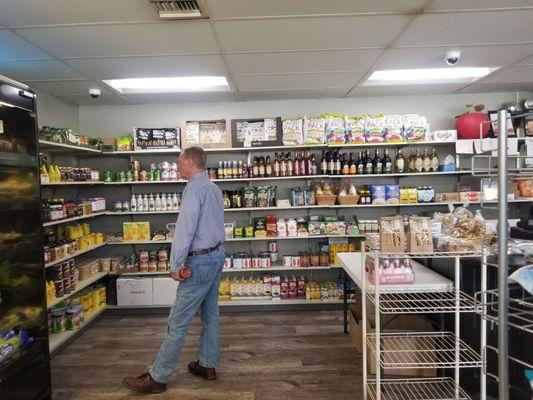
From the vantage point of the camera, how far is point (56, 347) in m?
3.67

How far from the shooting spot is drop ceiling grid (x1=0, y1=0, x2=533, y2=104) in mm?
2484

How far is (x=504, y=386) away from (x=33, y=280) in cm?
301

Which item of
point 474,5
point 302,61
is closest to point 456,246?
point 474,5

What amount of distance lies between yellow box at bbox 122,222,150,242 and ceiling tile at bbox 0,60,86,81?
195cm

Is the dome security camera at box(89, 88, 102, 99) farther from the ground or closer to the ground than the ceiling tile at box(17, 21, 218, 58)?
closer to the ground

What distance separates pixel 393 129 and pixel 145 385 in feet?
13.1

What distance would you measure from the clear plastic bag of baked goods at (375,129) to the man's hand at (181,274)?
119 inches

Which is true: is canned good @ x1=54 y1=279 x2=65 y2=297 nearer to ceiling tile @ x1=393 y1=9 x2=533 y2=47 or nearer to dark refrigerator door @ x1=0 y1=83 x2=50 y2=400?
dark refrigerator door @ x1=0 y1=83 x2=50 y2=400

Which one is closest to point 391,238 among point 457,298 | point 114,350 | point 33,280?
point 457,298

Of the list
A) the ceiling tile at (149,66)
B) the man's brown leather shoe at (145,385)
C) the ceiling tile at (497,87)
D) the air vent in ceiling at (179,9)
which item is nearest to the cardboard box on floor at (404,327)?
the man's brown leather shoe at (145,385)

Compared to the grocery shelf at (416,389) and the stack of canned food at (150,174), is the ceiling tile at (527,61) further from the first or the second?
the stack of canned food at (150,174)

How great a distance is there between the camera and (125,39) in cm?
288

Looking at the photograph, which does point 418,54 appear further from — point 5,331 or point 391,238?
point 5,331

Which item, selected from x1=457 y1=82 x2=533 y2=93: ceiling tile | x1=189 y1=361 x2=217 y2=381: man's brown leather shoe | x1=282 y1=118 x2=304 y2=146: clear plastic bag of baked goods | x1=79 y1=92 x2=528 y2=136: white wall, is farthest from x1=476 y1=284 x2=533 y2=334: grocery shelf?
x1=79 y1=92 x2=528 y2=136: white wall
